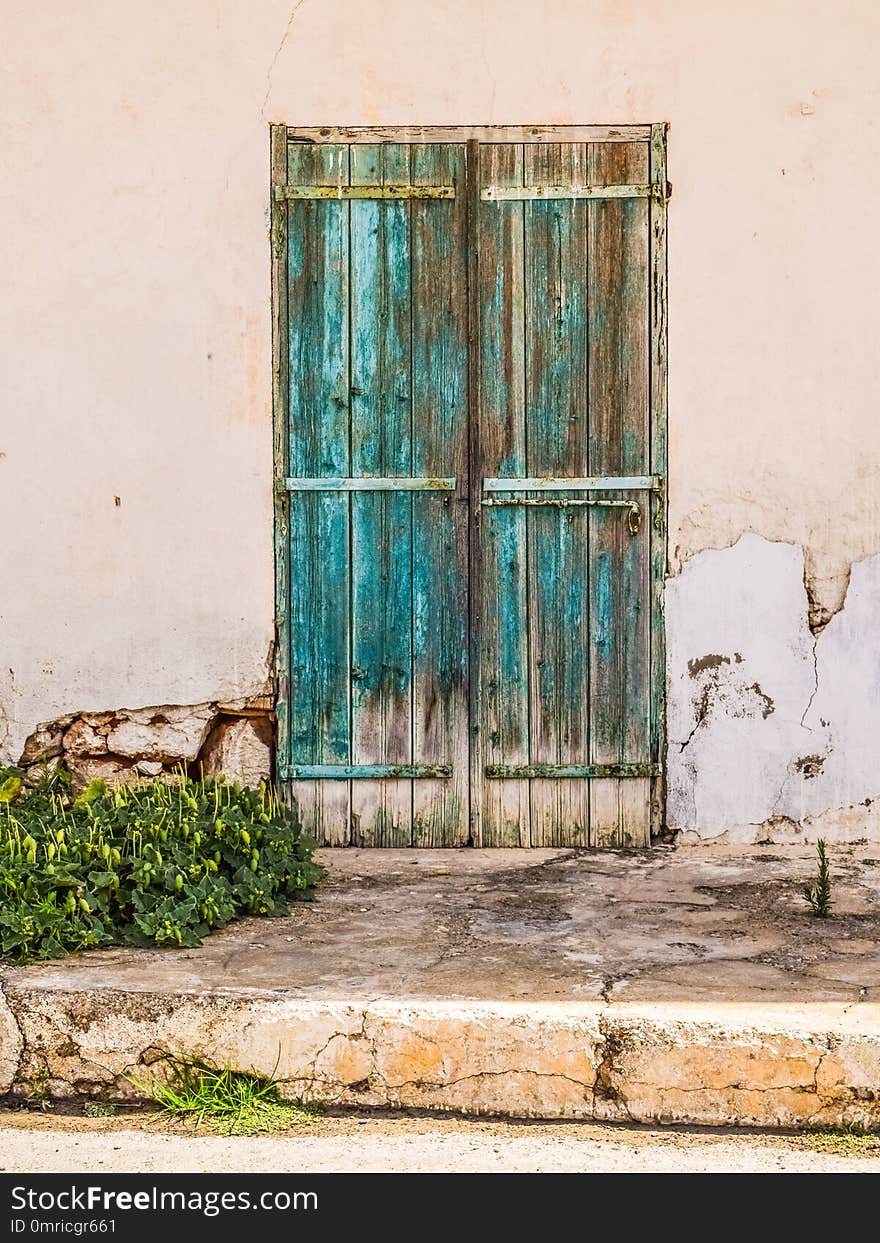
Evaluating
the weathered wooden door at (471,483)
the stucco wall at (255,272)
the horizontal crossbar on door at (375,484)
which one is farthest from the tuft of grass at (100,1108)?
the horizontal crossbar on door at (375,484)

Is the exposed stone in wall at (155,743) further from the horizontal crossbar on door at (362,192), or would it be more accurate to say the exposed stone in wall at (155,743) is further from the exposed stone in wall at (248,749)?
the horizontal crossbar on door at (362,192)

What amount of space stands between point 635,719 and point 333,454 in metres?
1.38

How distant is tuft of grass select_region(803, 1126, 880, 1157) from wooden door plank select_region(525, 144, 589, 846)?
1.87 meters

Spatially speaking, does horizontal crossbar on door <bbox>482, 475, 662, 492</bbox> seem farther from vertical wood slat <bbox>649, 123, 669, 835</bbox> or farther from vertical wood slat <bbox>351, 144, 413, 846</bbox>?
vertical wood slat <bbox>351, 144, 413, 846</bbox>

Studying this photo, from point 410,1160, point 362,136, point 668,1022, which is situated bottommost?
point 410,1160

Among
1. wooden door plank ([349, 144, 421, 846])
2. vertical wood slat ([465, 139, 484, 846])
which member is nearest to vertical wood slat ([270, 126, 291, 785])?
wooden door plank ([349, 144, 421, 846])

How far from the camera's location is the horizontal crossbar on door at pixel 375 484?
4.87m

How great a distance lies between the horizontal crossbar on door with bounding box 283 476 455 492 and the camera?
192 inches

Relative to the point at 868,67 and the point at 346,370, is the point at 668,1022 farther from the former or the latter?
the point at 868,67

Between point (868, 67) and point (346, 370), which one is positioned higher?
point (868, 67)

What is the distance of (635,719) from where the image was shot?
491 cm

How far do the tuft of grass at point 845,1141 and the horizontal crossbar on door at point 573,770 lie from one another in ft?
6.10

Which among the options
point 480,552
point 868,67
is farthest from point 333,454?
point 868,67

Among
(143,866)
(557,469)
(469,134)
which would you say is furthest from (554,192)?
(143,866)
